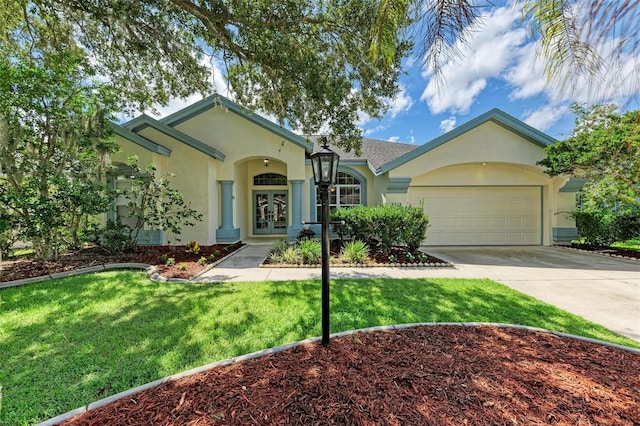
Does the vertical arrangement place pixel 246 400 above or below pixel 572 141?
below

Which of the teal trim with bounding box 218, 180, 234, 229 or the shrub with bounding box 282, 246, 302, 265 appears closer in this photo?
the shrub with bounding box 282, 246, 302, 265

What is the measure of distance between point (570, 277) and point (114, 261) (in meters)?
11.9

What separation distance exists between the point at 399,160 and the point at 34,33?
12015 mm

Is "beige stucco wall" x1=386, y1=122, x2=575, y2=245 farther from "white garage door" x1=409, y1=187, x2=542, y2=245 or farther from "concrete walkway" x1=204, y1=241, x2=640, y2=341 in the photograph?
"concrete walkway" x1=204, y1=241, x2=640, y2=341

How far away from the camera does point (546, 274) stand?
6355mm

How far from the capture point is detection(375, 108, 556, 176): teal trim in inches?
376

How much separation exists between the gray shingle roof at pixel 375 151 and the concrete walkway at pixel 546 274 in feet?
17.5

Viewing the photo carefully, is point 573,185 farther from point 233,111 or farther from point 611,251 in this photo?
point 233,111

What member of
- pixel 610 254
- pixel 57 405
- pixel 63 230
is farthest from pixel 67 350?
pixel 610 254

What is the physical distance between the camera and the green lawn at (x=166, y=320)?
2.44 metres

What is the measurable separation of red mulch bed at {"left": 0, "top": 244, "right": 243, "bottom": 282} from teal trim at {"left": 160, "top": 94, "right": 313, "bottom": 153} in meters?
5.18

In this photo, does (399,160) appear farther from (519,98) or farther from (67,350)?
(67,350)

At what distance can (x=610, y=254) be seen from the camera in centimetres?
855

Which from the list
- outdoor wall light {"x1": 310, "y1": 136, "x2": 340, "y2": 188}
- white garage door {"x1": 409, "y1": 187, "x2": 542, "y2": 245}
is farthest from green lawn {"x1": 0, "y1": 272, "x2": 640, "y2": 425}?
white garage door {"x1": 409, "y1": 187, "x2": 542, "y2": 245}
